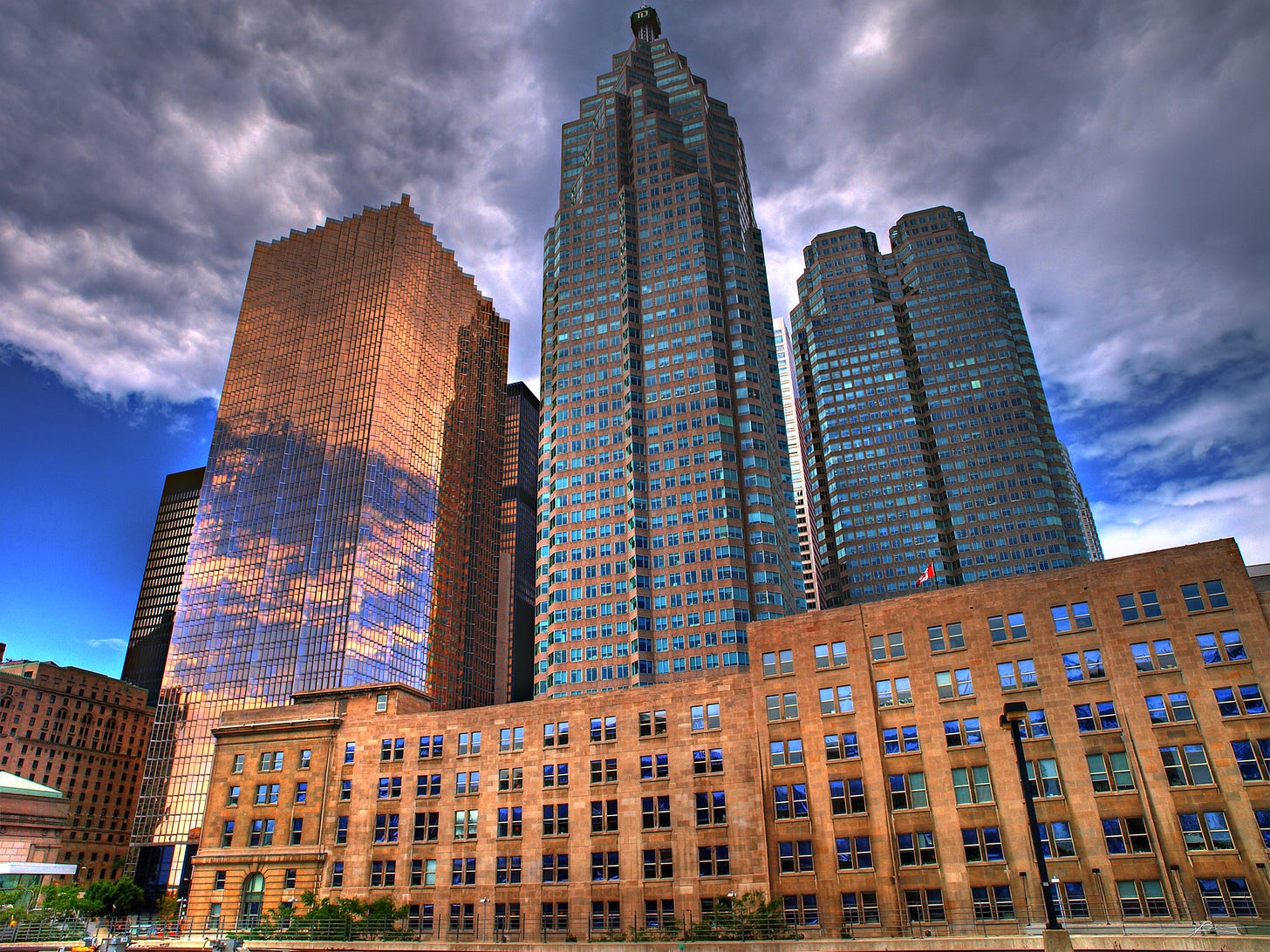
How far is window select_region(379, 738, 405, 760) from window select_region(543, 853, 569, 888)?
16289mm

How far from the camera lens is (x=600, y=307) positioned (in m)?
164

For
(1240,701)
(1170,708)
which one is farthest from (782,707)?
(1240,701)

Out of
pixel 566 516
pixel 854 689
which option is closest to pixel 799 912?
pixel 854 689

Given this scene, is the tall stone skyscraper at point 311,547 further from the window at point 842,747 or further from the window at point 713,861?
the window at point 842,747

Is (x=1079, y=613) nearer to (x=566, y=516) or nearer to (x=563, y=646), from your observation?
(x=563, y=646)

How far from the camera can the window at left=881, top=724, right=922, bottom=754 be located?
5703 cm

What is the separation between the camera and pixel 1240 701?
50.0 meters

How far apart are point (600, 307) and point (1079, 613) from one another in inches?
4774

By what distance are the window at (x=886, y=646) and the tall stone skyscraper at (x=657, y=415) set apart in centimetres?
6707


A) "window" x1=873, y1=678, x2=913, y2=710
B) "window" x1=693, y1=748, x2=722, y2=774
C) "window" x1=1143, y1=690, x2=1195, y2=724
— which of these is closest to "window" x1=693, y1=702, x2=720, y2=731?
"window" x1=693, y1=748, x2=722, y2=774

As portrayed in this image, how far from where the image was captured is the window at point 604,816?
64.2 meters

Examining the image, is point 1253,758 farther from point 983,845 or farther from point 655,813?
point 655,813

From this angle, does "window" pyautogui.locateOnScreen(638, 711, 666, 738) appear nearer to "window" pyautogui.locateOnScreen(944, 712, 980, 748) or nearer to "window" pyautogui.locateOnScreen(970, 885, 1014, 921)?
"window" pyautogui.locateOnScreen(944, 712, 980, 748)

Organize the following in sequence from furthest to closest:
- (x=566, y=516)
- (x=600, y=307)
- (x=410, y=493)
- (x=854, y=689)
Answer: (x=410, y=493), (x=600, y=307), (x=566, y=516), (x=854, y=689)
